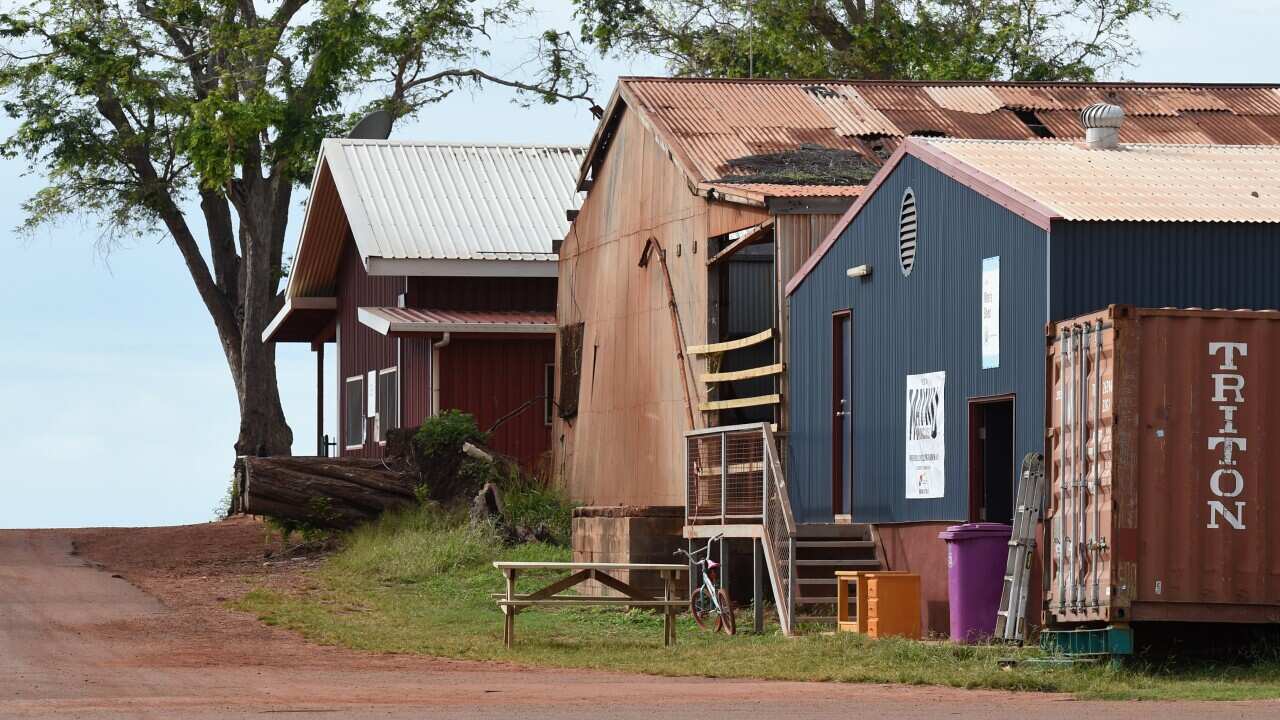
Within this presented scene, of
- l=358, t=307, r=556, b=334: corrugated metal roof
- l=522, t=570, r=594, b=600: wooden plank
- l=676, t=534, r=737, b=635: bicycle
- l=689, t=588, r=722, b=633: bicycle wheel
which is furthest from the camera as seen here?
l=358, t=307, r=556, b=334: corrugated metal roof

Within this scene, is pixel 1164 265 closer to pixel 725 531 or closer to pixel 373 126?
pixel 725 531

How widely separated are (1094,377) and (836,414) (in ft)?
18.6

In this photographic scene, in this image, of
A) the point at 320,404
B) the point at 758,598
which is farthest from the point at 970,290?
the point at 320,404

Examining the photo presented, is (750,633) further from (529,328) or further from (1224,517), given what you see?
(529,328)

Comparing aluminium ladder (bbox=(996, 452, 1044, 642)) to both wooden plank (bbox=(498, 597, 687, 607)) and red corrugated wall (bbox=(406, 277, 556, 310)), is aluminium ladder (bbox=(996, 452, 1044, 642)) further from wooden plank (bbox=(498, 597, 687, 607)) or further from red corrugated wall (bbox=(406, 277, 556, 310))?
red corrugated wall (bbox=(406, 277, 556, 310))

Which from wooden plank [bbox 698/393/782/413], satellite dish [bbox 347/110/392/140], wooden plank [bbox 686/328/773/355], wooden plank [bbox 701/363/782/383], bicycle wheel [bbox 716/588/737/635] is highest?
satellite dish [bbox 347/110/392/140]

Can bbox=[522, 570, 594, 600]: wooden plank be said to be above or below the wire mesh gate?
below

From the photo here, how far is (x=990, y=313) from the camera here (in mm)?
18281

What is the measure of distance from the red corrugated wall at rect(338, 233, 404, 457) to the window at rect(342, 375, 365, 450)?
0.23 ft

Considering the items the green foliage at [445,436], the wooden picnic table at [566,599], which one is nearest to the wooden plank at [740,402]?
the wooden picnic table at [566,599]

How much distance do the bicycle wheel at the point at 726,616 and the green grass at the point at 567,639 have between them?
0.26 meters

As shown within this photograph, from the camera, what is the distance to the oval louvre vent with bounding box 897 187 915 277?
19.9 meters

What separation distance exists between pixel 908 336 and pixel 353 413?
19766mm

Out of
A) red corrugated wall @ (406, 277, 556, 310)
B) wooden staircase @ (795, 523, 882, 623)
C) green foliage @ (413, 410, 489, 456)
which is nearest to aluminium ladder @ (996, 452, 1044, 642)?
wooden staircase @ (795, 523, 882, 623)
